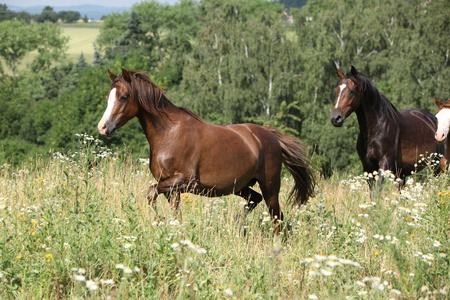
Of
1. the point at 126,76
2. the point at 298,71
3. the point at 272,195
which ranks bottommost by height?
the point at 298,71

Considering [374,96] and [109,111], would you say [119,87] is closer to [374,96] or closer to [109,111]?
[109,111]

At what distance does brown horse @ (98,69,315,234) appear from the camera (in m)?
5.70

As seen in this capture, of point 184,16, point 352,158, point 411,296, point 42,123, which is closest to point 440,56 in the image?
point 352,158

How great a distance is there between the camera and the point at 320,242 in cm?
525

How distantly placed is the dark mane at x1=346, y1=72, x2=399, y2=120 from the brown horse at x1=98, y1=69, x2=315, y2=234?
2180 millimetres

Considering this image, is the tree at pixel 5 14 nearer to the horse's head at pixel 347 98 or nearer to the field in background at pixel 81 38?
the field in background at pixel 81 38

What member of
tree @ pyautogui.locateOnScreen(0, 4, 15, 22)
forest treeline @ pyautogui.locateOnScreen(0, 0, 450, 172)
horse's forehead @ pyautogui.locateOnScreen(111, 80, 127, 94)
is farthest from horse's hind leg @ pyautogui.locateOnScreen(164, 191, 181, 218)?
tree @ pyautogui.locateOnScreen(0, 4, 15, 22)

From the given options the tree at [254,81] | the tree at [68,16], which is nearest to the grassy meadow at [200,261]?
the tree at [254,81]

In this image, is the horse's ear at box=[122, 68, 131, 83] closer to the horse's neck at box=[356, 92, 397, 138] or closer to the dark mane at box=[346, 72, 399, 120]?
the dark mane at box=[346, 72, 399, 120]

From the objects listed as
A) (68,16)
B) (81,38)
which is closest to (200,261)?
(81,38)

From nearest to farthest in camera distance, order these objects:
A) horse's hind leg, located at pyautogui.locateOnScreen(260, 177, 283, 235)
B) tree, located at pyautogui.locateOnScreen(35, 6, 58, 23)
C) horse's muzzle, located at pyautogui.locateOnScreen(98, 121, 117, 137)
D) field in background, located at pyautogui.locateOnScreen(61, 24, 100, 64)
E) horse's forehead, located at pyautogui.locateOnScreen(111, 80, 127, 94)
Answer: horse's muzzle, located at pyautogui.locateOnScreen(98, 121, 117, 137) → horse's forehead, located at pyautogui.locateOnScreen(111, 80, 127, 94) → horse's hind leg, located at pyautogui.locateOnScreen(260, 177, 283, 235) → field in background, located at pyautogui.locateOnScreen(61, 24, 100, 64) → tree, located at pyautogui.locateOnScreen(35, 6, 58, 23)

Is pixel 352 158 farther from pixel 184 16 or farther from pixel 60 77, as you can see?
pixel 184 16

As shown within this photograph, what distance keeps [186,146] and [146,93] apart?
0.75 meters

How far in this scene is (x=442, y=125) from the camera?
20.2 ft
